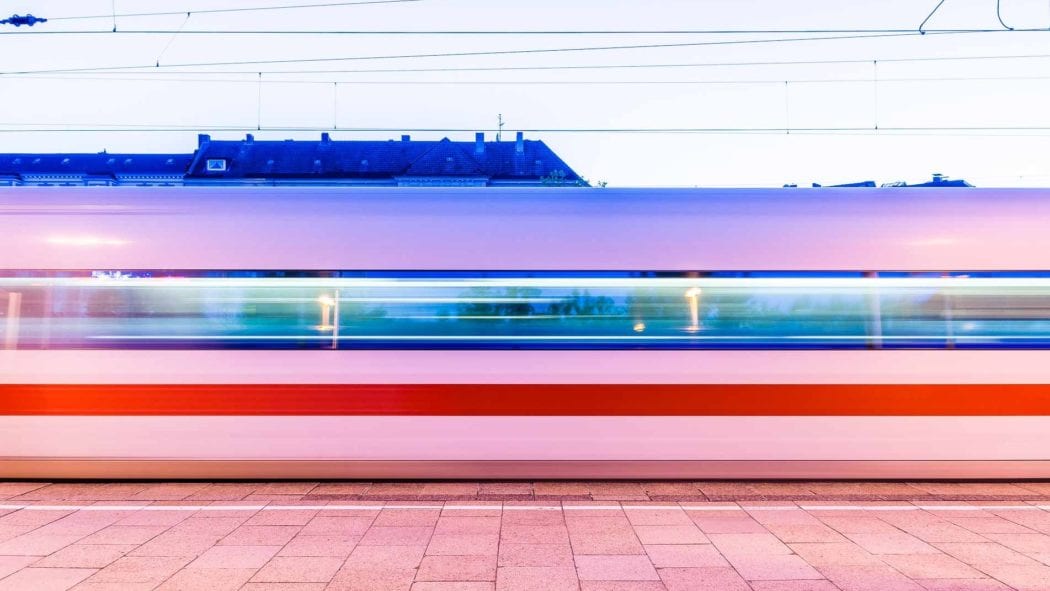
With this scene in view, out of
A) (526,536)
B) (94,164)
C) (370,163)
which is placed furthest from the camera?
(94,164)

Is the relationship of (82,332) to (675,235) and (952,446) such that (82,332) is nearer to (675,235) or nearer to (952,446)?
(675,235)

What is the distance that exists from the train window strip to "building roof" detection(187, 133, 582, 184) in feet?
120

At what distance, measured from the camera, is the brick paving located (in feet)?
13.4

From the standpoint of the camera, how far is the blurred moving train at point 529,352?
580 cm

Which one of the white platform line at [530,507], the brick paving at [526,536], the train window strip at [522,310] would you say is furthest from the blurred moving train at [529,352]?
the white platform line at [530,507]

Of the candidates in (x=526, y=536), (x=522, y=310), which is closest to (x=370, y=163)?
(x=522, y=310)

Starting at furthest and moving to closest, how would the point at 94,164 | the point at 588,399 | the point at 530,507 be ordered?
the point at 94,164 < the point at 588,399 < the point at 530,507

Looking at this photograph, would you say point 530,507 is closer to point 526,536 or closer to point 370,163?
point 526,536

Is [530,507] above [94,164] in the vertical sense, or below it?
below

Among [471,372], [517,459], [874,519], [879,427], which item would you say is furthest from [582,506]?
[879,427]

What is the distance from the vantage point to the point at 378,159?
1865 inches

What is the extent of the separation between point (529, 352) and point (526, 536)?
153 centimetres

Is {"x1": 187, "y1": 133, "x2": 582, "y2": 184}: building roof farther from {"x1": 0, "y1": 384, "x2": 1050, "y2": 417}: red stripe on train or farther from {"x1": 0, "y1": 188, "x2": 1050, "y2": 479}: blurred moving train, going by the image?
{"x1": 0, "y1": 384, "x2": 1050, "y2": 417}: red stripe on train

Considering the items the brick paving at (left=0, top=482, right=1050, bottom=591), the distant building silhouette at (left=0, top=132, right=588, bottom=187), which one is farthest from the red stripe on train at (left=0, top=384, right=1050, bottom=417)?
the distant building silhouette at (left=0, top=132, right=588, bottom=187)
